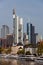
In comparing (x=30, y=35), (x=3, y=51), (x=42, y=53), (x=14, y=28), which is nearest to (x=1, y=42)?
(x=30, y=35)

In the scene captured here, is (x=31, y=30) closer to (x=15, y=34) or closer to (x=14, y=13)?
(x=14, y=13)

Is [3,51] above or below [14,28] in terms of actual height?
below

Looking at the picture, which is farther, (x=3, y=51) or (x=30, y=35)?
(x=30, y=35)

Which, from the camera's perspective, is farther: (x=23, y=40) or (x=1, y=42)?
(x=1, y=42)

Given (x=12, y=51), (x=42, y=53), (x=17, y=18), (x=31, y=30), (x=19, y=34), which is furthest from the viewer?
(x=31, y=30)

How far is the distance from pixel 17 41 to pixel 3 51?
16.1 metres

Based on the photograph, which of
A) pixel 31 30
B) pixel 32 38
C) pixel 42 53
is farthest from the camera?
pixel 31 30

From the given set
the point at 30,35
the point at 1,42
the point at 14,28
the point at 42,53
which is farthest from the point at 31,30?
Answer: the point at 42,53

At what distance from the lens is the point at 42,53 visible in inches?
2532

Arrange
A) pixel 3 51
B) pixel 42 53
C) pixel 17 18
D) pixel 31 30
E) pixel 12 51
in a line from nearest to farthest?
pixel 42 53 → pixel 12 51 → pixel 3 51 → pixel 17 18 → pixel 31 30

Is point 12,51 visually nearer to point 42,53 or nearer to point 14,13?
point 42,53

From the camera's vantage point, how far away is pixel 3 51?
102750 mm

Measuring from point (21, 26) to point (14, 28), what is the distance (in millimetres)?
3413

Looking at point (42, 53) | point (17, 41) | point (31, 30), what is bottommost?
point (42, 53)
